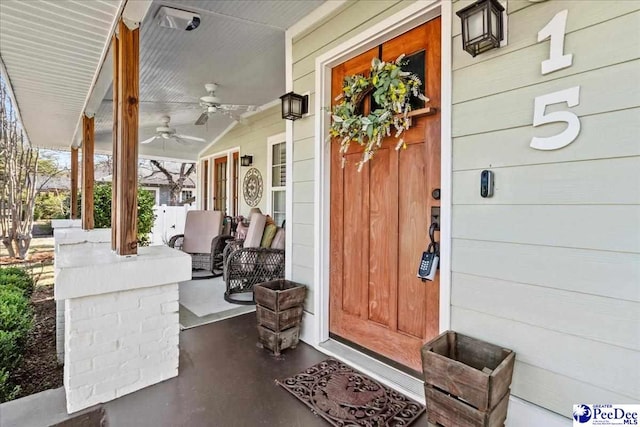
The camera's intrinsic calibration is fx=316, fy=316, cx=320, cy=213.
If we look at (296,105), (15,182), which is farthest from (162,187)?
(296,105)

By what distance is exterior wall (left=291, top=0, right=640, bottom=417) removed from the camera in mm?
1285

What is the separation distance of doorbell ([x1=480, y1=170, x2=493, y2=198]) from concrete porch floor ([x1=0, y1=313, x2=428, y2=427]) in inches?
50.8

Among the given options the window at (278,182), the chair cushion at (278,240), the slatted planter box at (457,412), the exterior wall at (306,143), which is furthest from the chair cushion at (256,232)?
Result: the slatted planter box at (457,412)

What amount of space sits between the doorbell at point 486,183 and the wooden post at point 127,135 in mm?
2135

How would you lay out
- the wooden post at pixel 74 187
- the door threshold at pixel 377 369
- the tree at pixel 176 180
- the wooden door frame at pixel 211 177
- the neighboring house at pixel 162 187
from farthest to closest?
1. the neighboring house at pixel 162 187
2. the tree at pixel 176 180
3. the wooden door frame at pixel 211 177
4. the wooden post at pixel 74 187
5. the door threshold at pixel 377 369

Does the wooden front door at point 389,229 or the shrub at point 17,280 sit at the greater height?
the wooden front door at point 389,229

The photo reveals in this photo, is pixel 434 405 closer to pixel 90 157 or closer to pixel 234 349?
pixel 234 349

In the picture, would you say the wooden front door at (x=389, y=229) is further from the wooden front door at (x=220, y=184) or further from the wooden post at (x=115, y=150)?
the wooden front door at (x=220, y=184)

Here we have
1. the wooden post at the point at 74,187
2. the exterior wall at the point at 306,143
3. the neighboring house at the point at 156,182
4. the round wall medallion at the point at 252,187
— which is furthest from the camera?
the neighboring house at the point at 156,182

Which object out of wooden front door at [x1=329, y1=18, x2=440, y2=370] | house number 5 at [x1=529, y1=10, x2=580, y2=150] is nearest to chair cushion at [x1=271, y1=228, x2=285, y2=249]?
wooden front door at [x1=329, y1=18, x2=440, y2=370]

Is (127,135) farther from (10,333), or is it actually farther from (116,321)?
(10,333)

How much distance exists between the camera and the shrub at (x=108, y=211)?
6367mm

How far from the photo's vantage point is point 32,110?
13.6 ft

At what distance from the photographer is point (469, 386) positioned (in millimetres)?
1388
